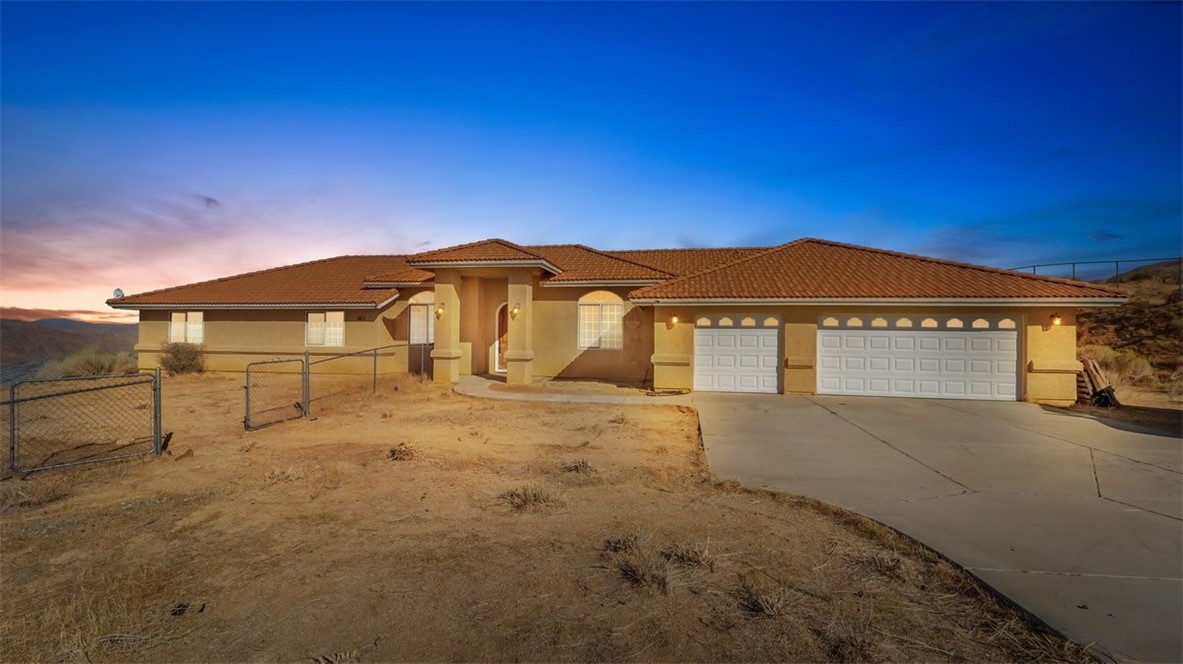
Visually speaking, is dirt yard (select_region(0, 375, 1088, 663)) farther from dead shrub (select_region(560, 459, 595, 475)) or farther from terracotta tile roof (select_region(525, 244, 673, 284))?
terracotta tile roof (select_region(525, 244, 673, 284))

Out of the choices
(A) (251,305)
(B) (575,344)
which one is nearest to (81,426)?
(A) (251,305)

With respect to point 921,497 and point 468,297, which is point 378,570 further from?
point 468,297

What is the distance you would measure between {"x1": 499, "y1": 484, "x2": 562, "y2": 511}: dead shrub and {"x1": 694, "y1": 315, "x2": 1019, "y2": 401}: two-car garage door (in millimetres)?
10535

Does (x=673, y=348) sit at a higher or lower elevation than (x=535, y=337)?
lower

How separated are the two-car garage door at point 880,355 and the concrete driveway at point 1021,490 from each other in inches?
84.7

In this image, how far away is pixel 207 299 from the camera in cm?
2209

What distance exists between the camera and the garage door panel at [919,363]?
14.9 metres

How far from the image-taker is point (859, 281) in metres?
16.0

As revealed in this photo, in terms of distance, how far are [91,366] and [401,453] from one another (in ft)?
73.9

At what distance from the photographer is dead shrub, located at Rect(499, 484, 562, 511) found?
6.08m

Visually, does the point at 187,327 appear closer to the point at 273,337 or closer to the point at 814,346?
the point at 273,337

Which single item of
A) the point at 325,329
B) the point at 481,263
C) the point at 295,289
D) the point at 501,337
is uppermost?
the point at 481,263

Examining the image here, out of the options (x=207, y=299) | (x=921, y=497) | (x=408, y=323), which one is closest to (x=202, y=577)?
(x=921, y=497)

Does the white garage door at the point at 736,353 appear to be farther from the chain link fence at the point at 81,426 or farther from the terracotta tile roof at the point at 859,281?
the chain link fence at the point at 81,426
